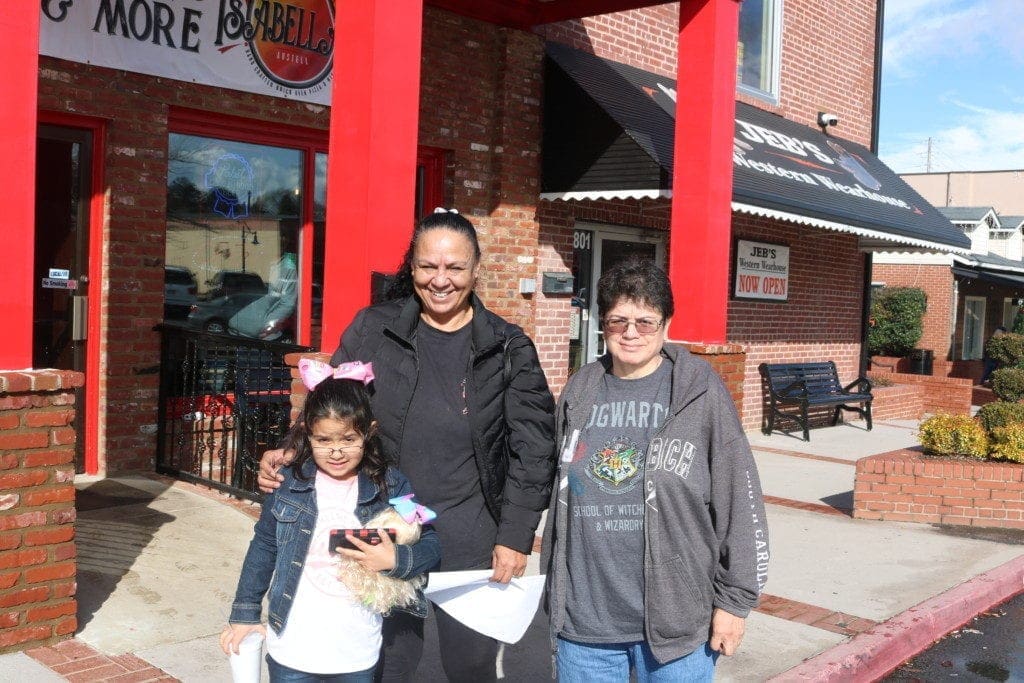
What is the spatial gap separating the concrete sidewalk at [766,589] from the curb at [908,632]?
0.01 meters

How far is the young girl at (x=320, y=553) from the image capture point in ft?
8.56

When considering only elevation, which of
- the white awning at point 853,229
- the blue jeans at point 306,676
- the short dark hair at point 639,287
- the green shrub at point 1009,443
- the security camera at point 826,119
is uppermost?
the security camera at point 826,119

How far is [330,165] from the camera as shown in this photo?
5582mm

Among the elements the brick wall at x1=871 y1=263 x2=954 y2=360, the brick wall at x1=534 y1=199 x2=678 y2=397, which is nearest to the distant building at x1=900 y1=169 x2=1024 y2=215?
the brick wall at x1=871 y1=263 x2=954 y2=360

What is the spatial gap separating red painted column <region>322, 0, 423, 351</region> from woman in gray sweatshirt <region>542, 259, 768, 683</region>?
8.95ft

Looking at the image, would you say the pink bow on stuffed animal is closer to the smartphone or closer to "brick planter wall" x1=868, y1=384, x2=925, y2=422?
the smartphone

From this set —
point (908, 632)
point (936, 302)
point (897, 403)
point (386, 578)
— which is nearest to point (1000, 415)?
point (908, 632)

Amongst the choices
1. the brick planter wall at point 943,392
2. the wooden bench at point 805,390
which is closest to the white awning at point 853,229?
the wooden bench at point 805,390

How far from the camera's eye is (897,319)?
25.3 metres

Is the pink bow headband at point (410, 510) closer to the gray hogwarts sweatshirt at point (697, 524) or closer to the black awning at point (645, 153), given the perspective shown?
the gray hogwarts sweatshirt at point (697, 524)

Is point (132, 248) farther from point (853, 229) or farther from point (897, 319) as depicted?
point (897, 319)

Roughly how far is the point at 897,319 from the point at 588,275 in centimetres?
1754

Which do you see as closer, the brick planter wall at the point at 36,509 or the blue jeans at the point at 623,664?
the blue jeans at the point at 623,664

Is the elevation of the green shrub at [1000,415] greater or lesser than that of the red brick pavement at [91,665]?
greater
